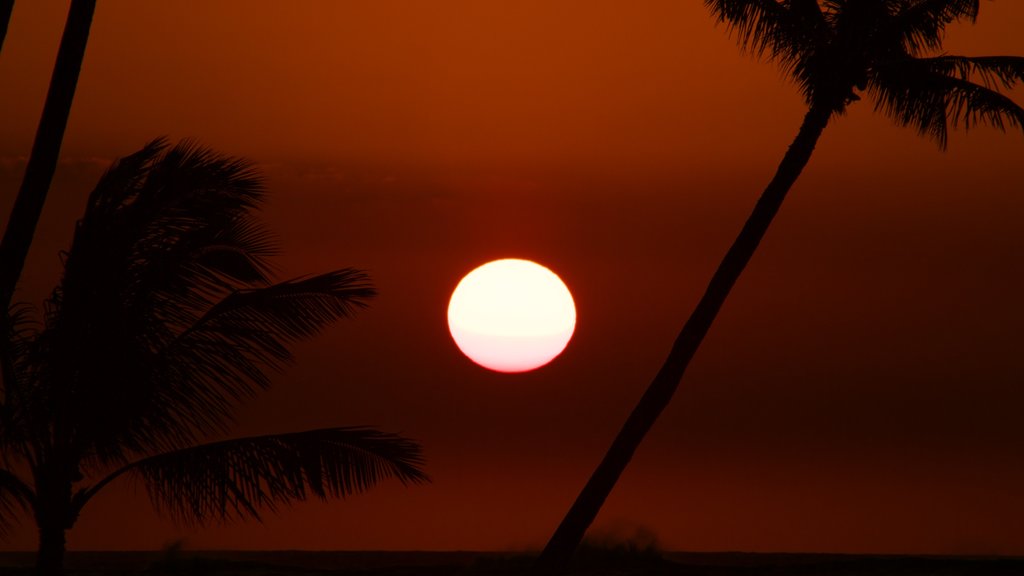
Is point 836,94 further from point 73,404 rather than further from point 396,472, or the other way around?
point 73,404

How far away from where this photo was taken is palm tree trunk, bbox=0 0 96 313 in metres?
10.6

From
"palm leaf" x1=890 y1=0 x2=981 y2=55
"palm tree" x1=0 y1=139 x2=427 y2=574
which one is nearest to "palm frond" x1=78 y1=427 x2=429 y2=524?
"palm tree" x1=0 y1=139 x2=427 y2=574

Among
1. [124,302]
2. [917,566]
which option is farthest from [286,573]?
[124,302]

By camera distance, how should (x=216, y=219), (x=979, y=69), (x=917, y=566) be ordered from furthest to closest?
(x=917, y=566) → (x=979, y=69) → (x=216, y=219)

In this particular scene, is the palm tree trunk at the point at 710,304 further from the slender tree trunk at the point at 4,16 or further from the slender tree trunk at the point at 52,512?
the slender tree trunk at the point at 4,16

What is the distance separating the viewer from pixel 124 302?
12695mm

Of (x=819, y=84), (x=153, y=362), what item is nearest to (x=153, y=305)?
(x=153, y=362)

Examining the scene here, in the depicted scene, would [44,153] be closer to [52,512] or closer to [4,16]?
[4,16]

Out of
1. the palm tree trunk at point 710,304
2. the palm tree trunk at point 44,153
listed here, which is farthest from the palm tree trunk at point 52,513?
the palm tree trunk at point 710,304

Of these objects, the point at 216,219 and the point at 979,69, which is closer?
the point at 216,219

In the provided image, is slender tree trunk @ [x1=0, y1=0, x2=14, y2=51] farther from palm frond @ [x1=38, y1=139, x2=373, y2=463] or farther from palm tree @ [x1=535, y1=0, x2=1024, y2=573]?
palm tree @ [x1=535, y1=0, x2=1024, y2=573]

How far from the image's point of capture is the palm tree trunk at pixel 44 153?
1062 cm

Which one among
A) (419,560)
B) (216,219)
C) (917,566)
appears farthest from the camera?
(419,560)

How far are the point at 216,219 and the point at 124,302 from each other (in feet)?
4.71
